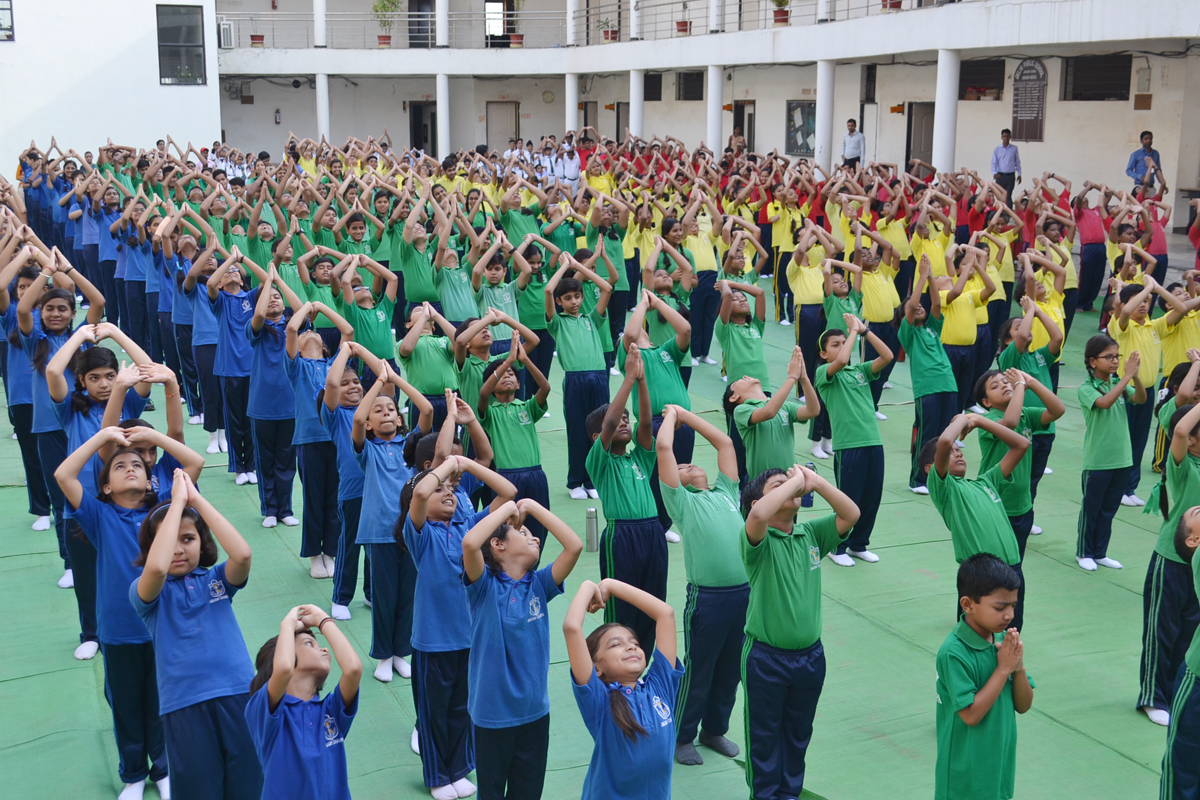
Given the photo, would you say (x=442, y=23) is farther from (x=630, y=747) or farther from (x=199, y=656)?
(x=630, y=747)

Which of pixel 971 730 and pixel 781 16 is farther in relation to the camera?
pixel 781 16

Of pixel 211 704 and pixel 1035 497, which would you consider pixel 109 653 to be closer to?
pixel 211 704

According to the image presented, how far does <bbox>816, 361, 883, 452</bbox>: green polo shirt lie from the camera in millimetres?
7391

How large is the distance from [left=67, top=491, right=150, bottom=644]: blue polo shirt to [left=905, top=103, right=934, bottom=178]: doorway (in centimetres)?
1942

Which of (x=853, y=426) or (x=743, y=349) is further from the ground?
(x=743, y=349)

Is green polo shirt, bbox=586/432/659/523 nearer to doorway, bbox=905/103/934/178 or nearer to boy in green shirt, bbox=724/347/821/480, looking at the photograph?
boy in green shirt, bbox=724/347/821/480

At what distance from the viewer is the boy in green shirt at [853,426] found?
7391 millimetres

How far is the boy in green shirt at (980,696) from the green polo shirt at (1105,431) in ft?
11.5

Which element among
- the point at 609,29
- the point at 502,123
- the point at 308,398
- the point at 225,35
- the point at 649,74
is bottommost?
the point at 308,398

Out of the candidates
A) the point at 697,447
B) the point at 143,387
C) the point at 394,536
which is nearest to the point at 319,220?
the point at 697,447

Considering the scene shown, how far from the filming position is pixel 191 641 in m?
4.02

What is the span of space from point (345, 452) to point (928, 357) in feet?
14.5

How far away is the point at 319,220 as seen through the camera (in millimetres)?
10750

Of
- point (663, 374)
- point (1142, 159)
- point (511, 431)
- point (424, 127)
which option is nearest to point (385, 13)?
point (424, 127)
